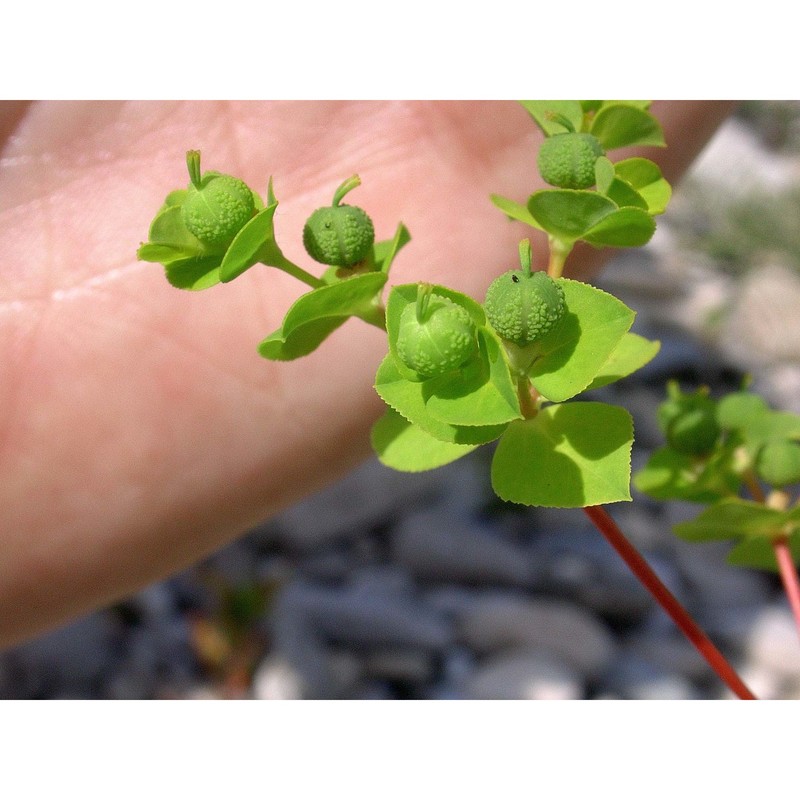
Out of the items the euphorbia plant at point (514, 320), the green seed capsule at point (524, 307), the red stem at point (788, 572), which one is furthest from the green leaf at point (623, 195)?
the red stem at point (788, 572)

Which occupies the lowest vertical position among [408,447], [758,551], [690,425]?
[758,551]

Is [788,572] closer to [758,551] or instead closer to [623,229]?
[758,551]

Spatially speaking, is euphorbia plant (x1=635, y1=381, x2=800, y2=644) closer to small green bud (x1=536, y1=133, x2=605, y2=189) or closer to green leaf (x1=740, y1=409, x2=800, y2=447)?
green leaf (x1=740, y1=409, x2=800, y2=447)

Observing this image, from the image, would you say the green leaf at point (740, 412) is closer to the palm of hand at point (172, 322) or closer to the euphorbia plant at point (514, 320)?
the euphorbia plant at point (514, 320)

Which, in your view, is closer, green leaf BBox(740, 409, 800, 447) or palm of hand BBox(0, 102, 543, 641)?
green leaf BBox(740, 409, 800, 447)

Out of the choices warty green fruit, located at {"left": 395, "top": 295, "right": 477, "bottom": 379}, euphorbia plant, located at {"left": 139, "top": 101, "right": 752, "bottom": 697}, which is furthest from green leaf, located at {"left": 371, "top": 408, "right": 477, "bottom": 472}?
warty green fruit, located at {"left": 395, "top": 295, "right": 477, "bottom": 379}

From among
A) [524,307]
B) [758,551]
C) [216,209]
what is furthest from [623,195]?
[758,551]
